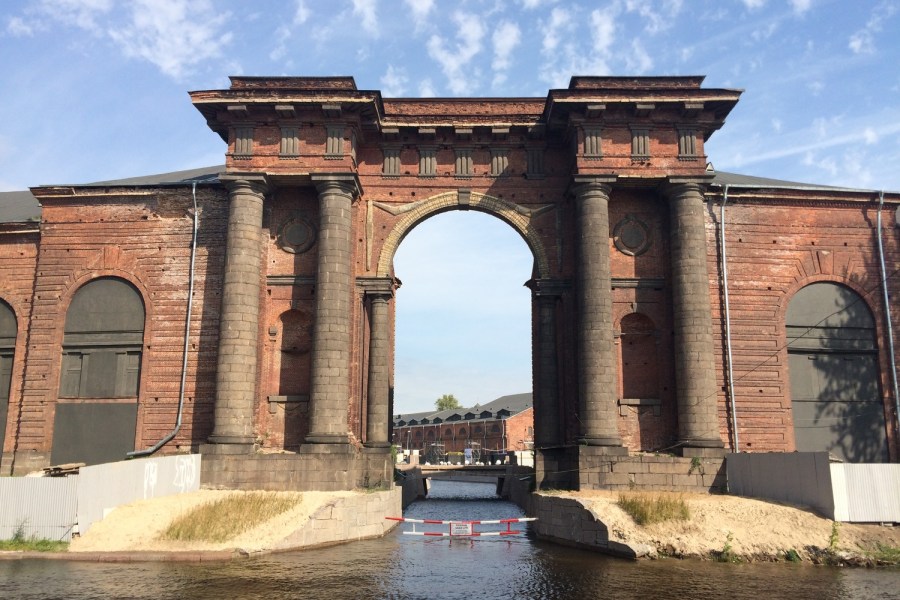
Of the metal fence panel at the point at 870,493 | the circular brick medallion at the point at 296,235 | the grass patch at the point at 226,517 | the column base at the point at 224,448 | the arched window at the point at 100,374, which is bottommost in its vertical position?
the grass patch at the point at 226,517

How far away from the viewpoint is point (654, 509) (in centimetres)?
1900

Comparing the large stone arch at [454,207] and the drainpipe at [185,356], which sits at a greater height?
the large stone arch at [454,207]

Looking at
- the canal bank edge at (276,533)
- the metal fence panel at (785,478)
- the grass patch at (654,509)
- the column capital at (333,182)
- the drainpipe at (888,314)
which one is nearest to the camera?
the canal bank edge at (276,533)

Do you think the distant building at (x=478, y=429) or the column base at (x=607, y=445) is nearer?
the column base at (x=607, y=445)

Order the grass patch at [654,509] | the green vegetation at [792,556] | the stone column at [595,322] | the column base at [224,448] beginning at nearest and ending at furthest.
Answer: the green vegetation at [792,556]
the grass patch at [654,509]
the column base at [224,448]
the stone column at [595,322]

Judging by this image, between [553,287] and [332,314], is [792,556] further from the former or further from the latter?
[332,314]

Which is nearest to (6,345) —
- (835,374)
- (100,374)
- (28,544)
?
(100,374)

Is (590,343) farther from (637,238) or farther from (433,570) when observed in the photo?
A: (433,570)

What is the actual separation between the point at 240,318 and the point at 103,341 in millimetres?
5859

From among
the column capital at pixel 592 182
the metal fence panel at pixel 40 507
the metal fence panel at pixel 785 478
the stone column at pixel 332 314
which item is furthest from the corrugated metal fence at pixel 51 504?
the metal fence panel at pixel 785 478

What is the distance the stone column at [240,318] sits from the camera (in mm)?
22906

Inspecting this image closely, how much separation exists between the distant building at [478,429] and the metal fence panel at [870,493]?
52846mm

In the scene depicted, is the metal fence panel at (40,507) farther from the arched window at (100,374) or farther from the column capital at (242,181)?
the column capital at (242,181)

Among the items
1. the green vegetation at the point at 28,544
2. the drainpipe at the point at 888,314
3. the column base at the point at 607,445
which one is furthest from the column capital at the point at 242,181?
the drainpipe at the point at 888,314
